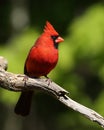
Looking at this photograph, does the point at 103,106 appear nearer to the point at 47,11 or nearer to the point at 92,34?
the point at 92,34

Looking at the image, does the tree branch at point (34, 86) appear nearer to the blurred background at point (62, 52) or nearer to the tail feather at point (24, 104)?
the tail feather at point (24, 104)

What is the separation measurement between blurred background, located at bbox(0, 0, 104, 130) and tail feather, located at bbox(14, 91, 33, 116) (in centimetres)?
125

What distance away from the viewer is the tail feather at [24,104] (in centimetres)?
734

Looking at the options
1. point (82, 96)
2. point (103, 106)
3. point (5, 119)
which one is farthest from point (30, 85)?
point (5, 119)

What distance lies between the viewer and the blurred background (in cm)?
876

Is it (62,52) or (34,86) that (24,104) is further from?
(62,52)

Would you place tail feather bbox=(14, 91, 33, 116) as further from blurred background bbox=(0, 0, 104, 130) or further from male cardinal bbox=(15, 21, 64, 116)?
blurred background bbox=(0, 0, 104, 130)

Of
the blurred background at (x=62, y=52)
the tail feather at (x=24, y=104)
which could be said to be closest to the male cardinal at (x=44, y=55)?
the tail feather at (x=24, y=104)

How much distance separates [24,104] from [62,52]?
1472 millimetres

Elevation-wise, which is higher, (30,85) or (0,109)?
(30,85)

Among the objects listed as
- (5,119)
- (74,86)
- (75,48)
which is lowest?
(5,119)

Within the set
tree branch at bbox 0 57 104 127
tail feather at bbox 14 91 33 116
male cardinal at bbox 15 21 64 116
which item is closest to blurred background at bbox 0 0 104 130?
tail feather at bbox 14 91 33 116

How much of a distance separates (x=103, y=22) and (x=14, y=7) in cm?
217

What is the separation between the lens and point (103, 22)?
8.71 metres
